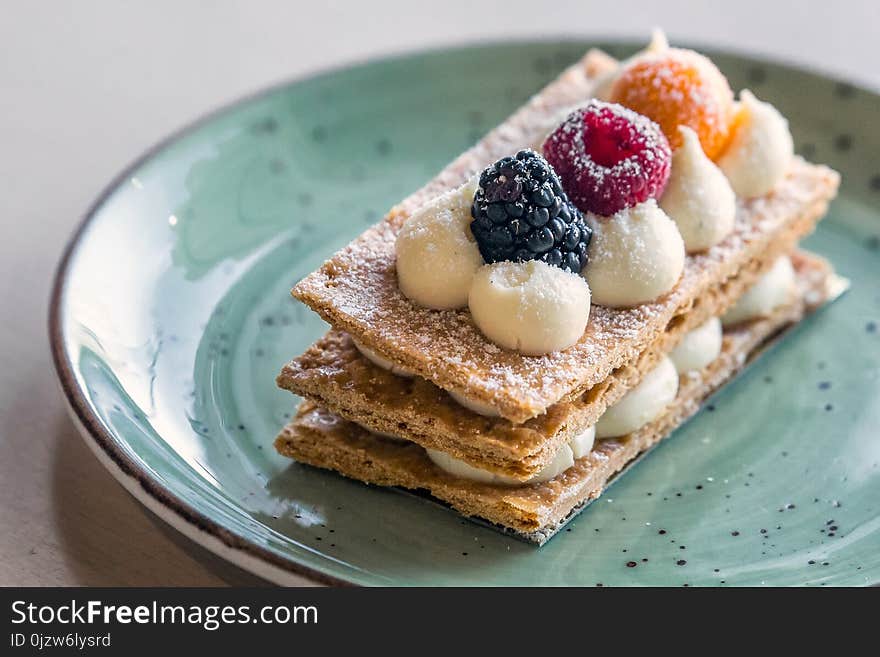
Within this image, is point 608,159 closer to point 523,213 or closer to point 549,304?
point 523,213

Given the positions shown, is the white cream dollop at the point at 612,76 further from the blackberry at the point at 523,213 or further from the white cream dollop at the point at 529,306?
the white cream dollop at the point at 529,306

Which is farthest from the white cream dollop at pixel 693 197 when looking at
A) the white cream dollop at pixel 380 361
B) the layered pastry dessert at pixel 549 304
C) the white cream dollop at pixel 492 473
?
the white cream dollop at pixel 380 361

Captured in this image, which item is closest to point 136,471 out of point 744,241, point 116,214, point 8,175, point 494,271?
point 494,271

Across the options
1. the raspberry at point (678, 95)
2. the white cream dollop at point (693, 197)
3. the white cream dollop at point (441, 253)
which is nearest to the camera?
the white cream dollop at point (441, 253)

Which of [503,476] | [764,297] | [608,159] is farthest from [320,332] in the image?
[764,297]

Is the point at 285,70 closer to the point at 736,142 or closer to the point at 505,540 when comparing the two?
the point at 736,142
